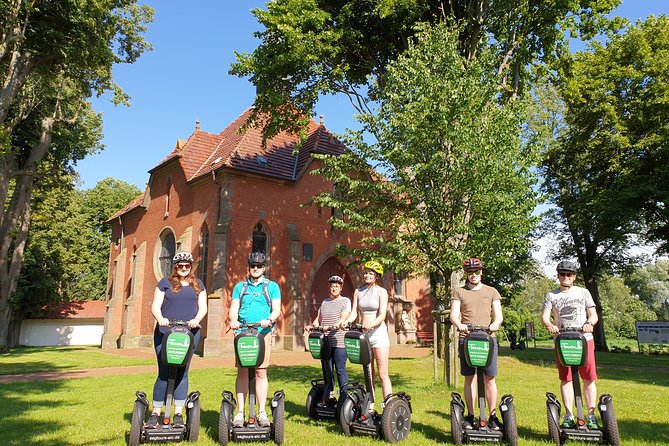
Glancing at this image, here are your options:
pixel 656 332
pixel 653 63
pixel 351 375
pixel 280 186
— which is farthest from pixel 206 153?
pixel 656 332

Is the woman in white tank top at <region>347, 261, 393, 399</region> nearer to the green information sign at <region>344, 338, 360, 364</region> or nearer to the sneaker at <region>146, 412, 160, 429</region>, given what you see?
the green information sign at <region>344, 338, 360, 364</region>

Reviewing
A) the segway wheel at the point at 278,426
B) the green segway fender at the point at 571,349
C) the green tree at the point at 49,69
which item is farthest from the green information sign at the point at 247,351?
the green tree at the point at 49,69

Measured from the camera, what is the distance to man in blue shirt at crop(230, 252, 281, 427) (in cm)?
568

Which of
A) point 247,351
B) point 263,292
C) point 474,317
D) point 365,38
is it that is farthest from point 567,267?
point 365,38

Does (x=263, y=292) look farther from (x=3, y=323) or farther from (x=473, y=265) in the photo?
(x=3, y=323)

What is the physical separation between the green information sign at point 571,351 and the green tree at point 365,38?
1003cm

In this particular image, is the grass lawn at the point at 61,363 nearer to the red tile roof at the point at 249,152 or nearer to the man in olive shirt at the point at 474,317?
the red tile roof at the point at 249,152

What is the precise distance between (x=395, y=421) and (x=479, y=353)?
50.9 inches

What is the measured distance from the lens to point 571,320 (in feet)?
18.7

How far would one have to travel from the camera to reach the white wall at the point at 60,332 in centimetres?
3994

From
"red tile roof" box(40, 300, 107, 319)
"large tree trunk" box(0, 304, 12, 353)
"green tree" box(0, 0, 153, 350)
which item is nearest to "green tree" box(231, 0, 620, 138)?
"green tree" box(0, 0, 153, 350)

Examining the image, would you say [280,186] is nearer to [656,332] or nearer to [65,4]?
[65,4]

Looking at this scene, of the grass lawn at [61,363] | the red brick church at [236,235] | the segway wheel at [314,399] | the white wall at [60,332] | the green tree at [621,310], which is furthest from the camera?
the green tree at [621,310]

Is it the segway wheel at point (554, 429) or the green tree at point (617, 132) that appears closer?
the segway wheel at point (554, 429)
